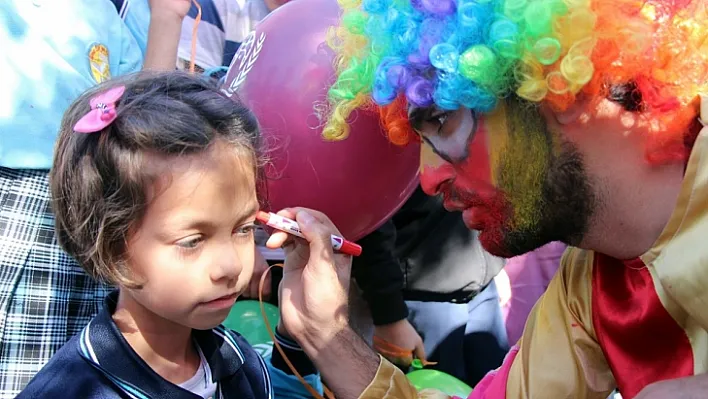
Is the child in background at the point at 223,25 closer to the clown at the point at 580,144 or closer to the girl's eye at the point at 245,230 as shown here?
the clown at the point at 580,144

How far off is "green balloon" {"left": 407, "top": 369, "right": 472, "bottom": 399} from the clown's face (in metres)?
0.82

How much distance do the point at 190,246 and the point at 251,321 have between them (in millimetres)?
942

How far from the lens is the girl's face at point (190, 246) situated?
4.29 ft

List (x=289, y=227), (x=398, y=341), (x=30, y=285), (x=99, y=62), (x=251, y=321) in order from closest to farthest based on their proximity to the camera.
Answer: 1. (x=289, y=227)
2. (x=30, y=285)
3. (x=99, y=62)
4. (x=251, y=321)
5. (x=398, y=341)

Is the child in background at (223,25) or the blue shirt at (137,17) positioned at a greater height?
the blue shirt at (137,17)

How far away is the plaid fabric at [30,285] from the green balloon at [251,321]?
0.52 metres

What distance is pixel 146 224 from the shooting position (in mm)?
1319

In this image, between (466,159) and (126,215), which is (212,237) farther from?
(466,159)

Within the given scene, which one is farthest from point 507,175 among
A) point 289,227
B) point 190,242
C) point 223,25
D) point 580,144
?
point 223,25

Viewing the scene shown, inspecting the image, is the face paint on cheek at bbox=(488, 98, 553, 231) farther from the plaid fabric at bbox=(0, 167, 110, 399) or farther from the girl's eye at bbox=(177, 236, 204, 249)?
the plaid fabric at bbox=(0, 167, 110, 399)

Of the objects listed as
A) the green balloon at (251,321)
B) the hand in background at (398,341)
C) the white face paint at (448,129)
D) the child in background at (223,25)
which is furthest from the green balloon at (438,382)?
the child in background at (223,25)

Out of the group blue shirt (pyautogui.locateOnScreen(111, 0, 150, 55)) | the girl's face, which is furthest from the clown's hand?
blue shirt (pyautogui.locateOnScreen(111, 0, 150, 55))

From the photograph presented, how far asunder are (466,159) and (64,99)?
3.33 ft

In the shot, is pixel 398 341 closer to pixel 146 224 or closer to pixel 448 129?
pixel 448 129
